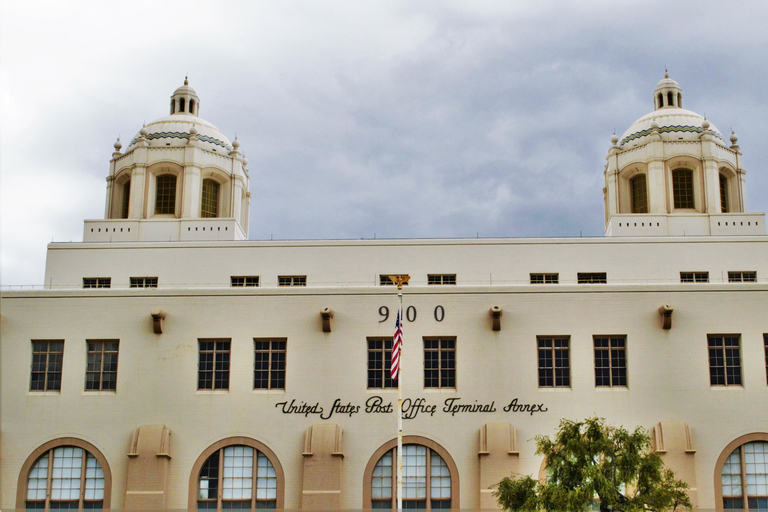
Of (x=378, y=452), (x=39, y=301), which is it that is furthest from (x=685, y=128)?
(x=39, y=301)

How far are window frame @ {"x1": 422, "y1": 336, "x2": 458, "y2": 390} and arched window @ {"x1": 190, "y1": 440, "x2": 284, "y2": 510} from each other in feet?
23.6

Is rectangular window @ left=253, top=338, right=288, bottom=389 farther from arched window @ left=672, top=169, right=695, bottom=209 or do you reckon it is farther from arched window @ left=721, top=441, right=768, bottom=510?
arched window @ left=672, top=169, right=695, bottom=209

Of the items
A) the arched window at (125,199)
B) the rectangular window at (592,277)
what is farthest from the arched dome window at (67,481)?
the rectangular window at (592,277)

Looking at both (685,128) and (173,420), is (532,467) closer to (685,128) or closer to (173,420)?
(173,420)

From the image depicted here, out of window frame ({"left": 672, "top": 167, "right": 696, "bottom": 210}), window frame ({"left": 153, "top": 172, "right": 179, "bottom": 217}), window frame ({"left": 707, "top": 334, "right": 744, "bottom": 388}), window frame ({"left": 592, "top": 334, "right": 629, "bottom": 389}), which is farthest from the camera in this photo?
window frame ({"left": 153, "top": 172, "right": 179, "bottom": 217})

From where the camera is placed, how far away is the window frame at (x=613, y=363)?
3750cm

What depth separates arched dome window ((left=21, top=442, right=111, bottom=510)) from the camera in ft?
121

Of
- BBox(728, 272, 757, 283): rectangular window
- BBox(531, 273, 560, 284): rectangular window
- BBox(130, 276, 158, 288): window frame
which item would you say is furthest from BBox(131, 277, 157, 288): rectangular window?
BBox(728, 272, 757, 283): rectangular window

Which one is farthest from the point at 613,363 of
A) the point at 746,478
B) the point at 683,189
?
the point at 683,189

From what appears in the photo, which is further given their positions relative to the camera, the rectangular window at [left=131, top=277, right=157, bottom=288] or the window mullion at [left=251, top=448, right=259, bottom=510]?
the rectangular window at [left=131, top=277, right=157, bottom=288]

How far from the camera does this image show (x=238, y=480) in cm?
3684

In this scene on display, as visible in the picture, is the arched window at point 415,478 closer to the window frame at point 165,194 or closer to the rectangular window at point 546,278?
the rectangular window at point 546,278

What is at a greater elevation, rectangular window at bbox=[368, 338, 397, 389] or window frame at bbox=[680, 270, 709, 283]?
window frame at bbox=[680, 270, 709, 283]

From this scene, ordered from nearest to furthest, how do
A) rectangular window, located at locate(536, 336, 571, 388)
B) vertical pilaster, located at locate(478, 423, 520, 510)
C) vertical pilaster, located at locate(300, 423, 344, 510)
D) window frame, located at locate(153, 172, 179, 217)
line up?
vertical pilaster, located at locate(478, 423, 520, 510), vertical pilaster, located at locate(300, 423, 344, 510), rectangular window, located at locate(536, 336, 571, 388), window frame, located at locate(153, 172, 179, 217)
